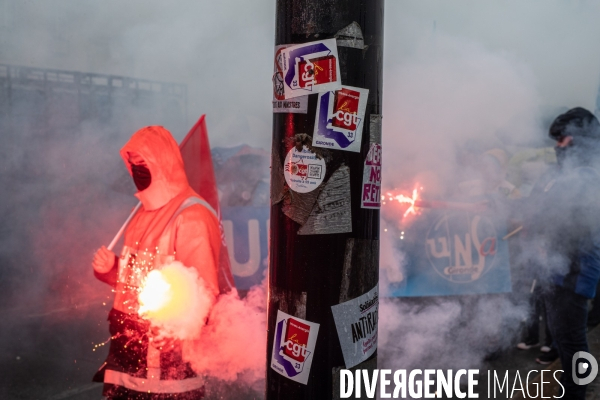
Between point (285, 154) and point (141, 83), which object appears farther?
point (141, 83)

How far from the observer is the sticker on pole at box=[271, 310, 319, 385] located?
1.91 meters

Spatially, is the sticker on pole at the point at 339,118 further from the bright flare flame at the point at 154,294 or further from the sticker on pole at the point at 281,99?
the bright flare flame at the point at 154,294

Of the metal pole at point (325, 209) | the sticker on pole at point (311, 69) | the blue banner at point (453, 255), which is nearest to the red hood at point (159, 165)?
the metal pole at point (325, 209)

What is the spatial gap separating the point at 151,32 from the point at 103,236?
1714mm

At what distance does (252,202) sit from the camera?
4.78m

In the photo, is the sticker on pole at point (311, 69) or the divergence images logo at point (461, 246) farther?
the divergence images logo at point (461, 246)

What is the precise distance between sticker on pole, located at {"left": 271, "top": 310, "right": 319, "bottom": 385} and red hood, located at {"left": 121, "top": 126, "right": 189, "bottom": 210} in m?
1.94

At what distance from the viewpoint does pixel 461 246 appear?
5.14 m

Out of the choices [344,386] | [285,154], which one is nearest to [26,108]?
[285,154]

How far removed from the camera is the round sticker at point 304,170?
6.06 ft

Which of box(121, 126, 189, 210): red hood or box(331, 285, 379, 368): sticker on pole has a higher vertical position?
box(121, 126, 189, 210): red hood

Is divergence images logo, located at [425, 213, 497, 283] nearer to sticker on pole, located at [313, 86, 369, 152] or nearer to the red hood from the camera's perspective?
the red hood

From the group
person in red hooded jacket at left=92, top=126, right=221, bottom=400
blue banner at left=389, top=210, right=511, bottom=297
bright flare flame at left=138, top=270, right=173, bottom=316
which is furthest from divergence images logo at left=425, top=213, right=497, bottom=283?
bright flare flame at left=138, top=270, right=173, bottom=316

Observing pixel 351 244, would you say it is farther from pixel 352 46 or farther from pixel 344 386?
pixel 352 46
